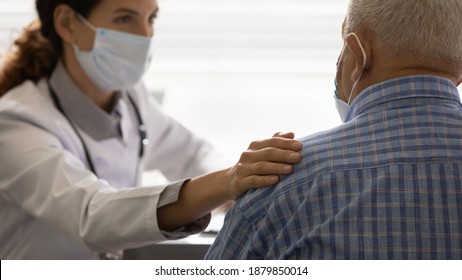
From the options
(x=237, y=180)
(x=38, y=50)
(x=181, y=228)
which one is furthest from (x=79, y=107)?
(x=237, y=180)

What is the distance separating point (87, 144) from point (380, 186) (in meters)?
1.04

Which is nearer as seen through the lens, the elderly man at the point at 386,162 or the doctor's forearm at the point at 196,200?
the elderly man at the point at 386,162

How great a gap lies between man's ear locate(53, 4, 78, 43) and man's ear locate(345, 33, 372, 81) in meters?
1.02

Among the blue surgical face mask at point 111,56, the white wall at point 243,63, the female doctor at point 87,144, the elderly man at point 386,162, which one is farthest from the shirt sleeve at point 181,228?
the white wall at point 243,63

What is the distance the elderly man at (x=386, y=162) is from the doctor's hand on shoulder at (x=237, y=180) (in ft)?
0.09

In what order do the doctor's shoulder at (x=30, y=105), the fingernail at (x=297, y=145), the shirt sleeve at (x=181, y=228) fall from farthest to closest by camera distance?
the doctor's shoulder at (x=30, y=105) → the shirt sleeve at (x=181, y=228) → the fingernail at (x=297, y=145)

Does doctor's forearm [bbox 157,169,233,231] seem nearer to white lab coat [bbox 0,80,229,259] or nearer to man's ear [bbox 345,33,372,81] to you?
white lab coat [bbox 0,80,229,259]

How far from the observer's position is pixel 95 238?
5.47 feet

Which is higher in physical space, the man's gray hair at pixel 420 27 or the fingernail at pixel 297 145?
the man's gray hair at pixel 420 27

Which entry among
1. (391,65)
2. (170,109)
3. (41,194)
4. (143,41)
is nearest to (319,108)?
(170,109)

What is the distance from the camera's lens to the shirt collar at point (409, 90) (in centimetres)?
119

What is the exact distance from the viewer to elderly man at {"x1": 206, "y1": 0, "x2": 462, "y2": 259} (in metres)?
1.14

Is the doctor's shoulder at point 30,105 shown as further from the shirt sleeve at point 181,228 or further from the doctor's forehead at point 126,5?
the shirt sleeve at point 181,228

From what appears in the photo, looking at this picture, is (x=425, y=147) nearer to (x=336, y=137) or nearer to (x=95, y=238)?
(x=336, y=137)
